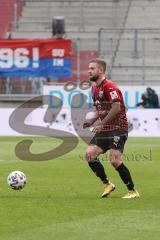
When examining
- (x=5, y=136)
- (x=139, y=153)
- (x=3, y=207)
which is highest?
(x=3, y=207)

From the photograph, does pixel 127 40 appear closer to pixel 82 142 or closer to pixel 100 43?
pixel 100 43

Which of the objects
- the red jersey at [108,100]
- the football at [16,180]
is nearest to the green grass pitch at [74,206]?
the football at [16,180]

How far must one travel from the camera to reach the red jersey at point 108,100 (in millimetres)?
12594

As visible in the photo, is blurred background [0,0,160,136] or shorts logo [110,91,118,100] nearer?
shorts logo [110,91,118,100]

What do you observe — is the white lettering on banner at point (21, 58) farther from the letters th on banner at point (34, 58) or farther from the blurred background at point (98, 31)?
the blurred background at point (98, 31)

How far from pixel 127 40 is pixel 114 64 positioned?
1.21 meters

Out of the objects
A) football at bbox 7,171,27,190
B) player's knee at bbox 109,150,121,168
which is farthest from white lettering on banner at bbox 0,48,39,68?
player's knee at bbox 109,150,121,168

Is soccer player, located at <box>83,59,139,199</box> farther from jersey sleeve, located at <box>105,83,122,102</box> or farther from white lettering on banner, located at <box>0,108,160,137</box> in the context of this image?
white lettering on banner, located at <box>0,108,160,137</box>

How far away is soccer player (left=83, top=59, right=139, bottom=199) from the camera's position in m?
12.6

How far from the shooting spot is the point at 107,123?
41.4 ft

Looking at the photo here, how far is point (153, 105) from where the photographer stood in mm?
32812

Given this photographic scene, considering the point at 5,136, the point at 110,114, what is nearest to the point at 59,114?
the point at 5,136

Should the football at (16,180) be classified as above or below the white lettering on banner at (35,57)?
above

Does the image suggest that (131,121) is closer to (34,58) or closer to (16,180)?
(34,58)
